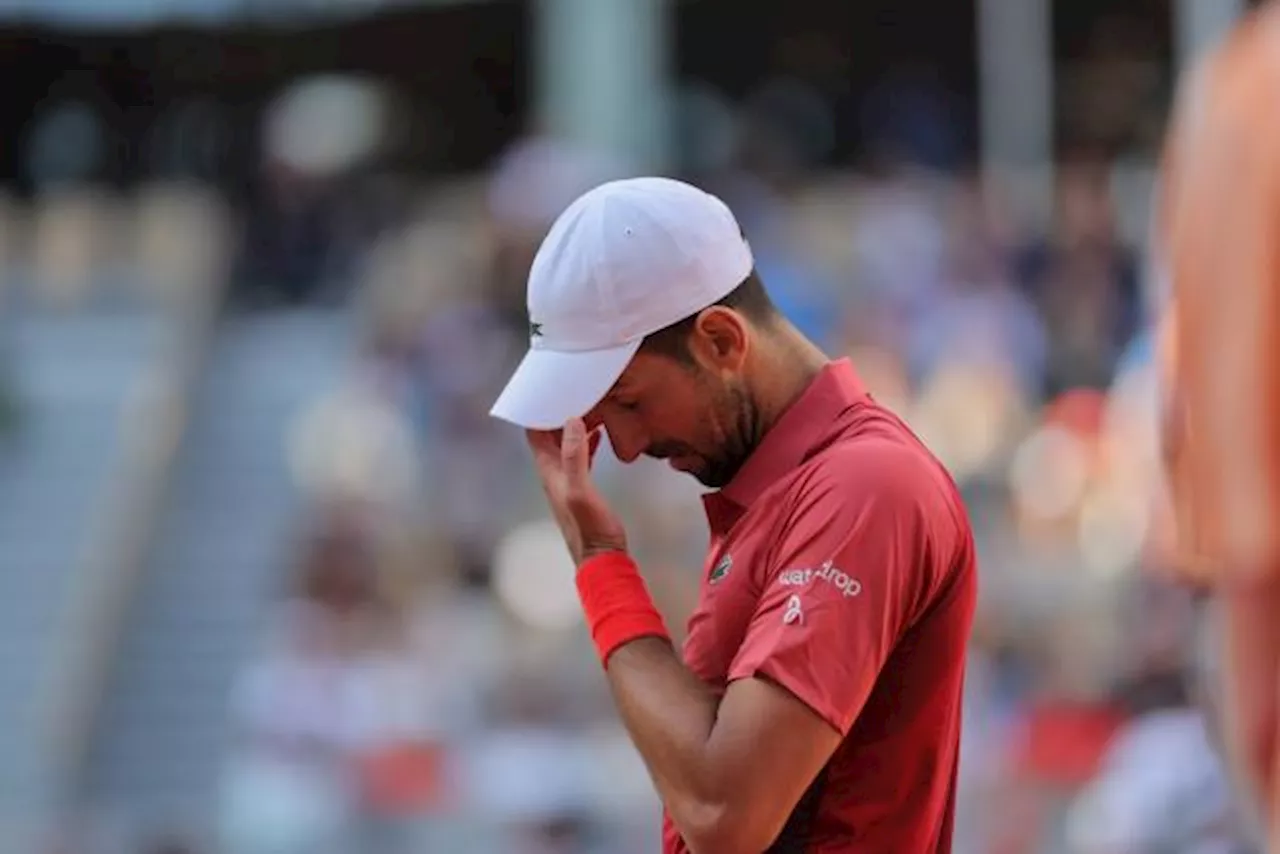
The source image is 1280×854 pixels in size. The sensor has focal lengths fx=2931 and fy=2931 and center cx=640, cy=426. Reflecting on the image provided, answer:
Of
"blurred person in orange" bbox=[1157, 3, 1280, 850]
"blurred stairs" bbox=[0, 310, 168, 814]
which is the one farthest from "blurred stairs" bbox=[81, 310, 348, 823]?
"blurred person in orange" bbox=[1157, 3, 1280, 850]

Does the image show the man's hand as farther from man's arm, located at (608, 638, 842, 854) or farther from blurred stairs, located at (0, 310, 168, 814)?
blurred stairs, located at (0, 310, 168, 814)

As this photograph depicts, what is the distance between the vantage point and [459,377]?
12.0m

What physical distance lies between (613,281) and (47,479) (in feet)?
39.9

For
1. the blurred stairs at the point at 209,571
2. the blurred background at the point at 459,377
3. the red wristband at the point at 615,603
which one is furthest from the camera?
the blurred stairs at the point at 209,571

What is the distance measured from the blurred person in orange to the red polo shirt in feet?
3.79

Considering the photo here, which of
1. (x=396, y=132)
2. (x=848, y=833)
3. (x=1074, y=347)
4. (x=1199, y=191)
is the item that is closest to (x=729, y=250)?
(x=848, y=833)

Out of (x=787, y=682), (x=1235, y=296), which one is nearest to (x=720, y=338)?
(x=787, y=682)

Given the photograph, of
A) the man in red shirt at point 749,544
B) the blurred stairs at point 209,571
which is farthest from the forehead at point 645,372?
the blurred stairs at point 209,571

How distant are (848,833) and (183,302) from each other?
13020mm

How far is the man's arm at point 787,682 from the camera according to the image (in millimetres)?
3053

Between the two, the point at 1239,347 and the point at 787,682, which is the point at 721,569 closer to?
the point at 787,682

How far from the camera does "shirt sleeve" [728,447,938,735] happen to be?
10.1 feet

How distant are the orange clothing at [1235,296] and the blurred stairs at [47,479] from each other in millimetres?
11019

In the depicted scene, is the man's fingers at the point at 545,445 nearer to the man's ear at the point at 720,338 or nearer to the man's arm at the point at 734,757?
the man's ear at the point at 720,338
